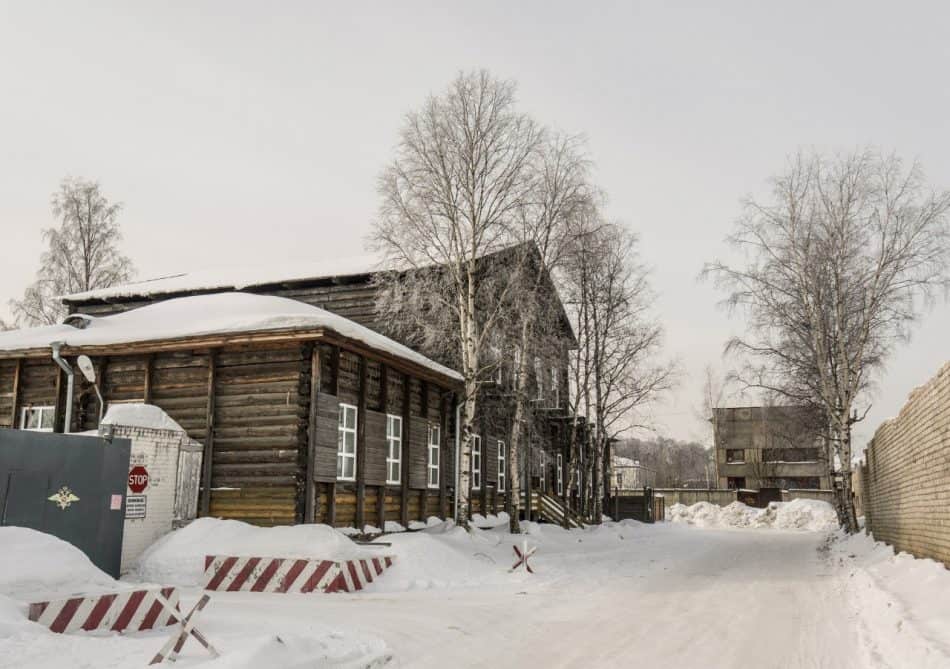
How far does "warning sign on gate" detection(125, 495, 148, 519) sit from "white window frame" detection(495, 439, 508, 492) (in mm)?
15262

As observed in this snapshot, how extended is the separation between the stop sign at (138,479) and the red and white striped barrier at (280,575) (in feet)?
8.48

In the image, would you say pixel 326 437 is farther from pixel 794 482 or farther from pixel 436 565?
pixel 794 482

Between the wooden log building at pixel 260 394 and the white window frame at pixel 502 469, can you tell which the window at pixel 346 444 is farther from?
the white window frame at pixel 502 469

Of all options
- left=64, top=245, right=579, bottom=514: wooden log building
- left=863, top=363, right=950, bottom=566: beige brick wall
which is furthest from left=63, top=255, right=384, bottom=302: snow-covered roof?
left=863, top=363, right=950, bottom=566: beige brick wall

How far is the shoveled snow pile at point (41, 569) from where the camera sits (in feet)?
25.3

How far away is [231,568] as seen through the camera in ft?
44.1

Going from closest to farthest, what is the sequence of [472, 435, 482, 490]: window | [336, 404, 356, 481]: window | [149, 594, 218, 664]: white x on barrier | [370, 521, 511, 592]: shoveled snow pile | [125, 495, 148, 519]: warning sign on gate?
[149, 594, 218, 664]: white x on barrier < [370, 521, 511, 592]: shoveled snow pile < [125, 495, 148, 519]: warning sign on gate < [336, 404, 356, 481]: window < [472, 435, 482, 490]: window

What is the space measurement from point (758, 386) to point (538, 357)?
6814mm

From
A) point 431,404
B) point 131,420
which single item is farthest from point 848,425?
point 131,420

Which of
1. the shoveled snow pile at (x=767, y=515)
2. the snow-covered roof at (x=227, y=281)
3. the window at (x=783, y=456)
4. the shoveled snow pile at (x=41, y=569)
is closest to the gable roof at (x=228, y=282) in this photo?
the snow-covered roof at (x=227, y=281)

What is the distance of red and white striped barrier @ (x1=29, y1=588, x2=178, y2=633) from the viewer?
7469 millimetres

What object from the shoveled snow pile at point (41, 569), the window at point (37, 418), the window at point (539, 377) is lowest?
the shoveled snow pile at point (41, 569)

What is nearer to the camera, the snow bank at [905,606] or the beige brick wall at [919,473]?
Answer: the snow bank at [905,606]

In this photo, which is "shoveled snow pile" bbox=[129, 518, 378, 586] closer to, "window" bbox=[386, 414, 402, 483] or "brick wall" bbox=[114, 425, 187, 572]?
"brick wall" bbox=[114, 425, 187, 572]
